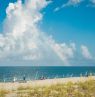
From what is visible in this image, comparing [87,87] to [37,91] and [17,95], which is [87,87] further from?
[17,95]

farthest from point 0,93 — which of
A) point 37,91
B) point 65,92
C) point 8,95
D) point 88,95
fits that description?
point 88,95

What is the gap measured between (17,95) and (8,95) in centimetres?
45

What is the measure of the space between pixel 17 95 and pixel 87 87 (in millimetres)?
4266

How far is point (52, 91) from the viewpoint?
1741 centimetres

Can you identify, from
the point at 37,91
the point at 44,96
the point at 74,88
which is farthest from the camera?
the point at 74,88

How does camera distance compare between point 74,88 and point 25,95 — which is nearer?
point 25,95

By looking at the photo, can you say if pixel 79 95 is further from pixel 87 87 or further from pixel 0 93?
pixel 0 93

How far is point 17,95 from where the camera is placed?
16.5 m

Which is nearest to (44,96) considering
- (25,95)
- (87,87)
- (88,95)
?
(25,95)

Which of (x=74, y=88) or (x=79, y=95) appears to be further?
(x=74, y=88)

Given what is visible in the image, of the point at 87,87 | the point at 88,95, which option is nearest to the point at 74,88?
the point at 87,87

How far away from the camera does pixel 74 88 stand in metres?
18.8

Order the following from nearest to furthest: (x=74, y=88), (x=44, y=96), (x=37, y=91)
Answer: (x=44, y=96) < (x=37, y=91) < (x=74, y=88)

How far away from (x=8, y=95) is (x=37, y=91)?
4.95ft
